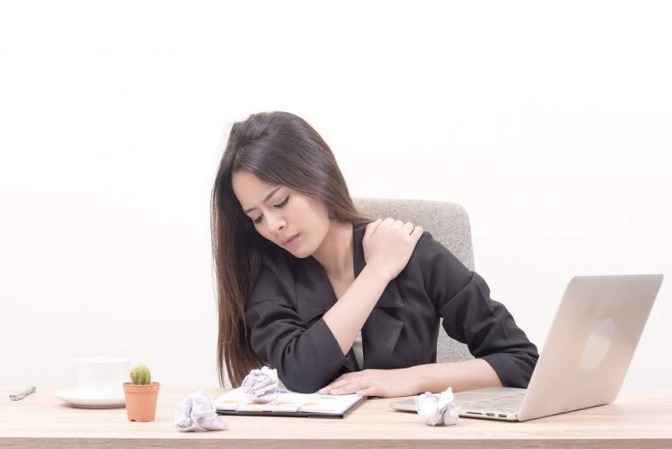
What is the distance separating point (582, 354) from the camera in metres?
1.28

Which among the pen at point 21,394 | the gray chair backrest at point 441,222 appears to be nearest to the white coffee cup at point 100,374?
the pen at point 21,394

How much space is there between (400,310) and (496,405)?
0.56 metres

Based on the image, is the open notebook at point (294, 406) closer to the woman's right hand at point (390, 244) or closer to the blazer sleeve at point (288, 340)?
the blazer sleeve at point (288, 340)

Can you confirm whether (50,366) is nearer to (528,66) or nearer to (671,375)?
(528,66)

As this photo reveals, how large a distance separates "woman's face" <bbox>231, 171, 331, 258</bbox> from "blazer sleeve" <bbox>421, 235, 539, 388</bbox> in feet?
0.77

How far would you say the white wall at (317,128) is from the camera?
Result: 290cm

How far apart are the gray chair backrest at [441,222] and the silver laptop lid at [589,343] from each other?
2.44 ft

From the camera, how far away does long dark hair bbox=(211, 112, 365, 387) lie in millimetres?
1754

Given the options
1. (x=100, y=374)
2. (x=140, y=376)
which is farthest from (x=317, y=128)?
(x=140, y=376)

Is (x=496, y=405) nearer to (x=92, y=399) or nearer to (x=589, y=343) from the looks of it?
(x=589, y=343)

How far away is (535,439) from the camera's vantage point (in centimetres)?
106

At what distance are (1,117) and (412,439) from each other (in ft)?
7.42

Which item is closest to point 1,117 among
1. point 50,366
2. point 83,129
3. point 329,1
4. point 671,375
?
point 83,129

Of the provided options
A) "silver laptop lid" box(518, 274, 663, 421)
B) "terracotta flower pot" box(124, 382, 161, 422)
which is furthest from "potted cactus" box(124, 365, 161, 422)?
"silver laptop lid" box(518, 274, 663, 421)
